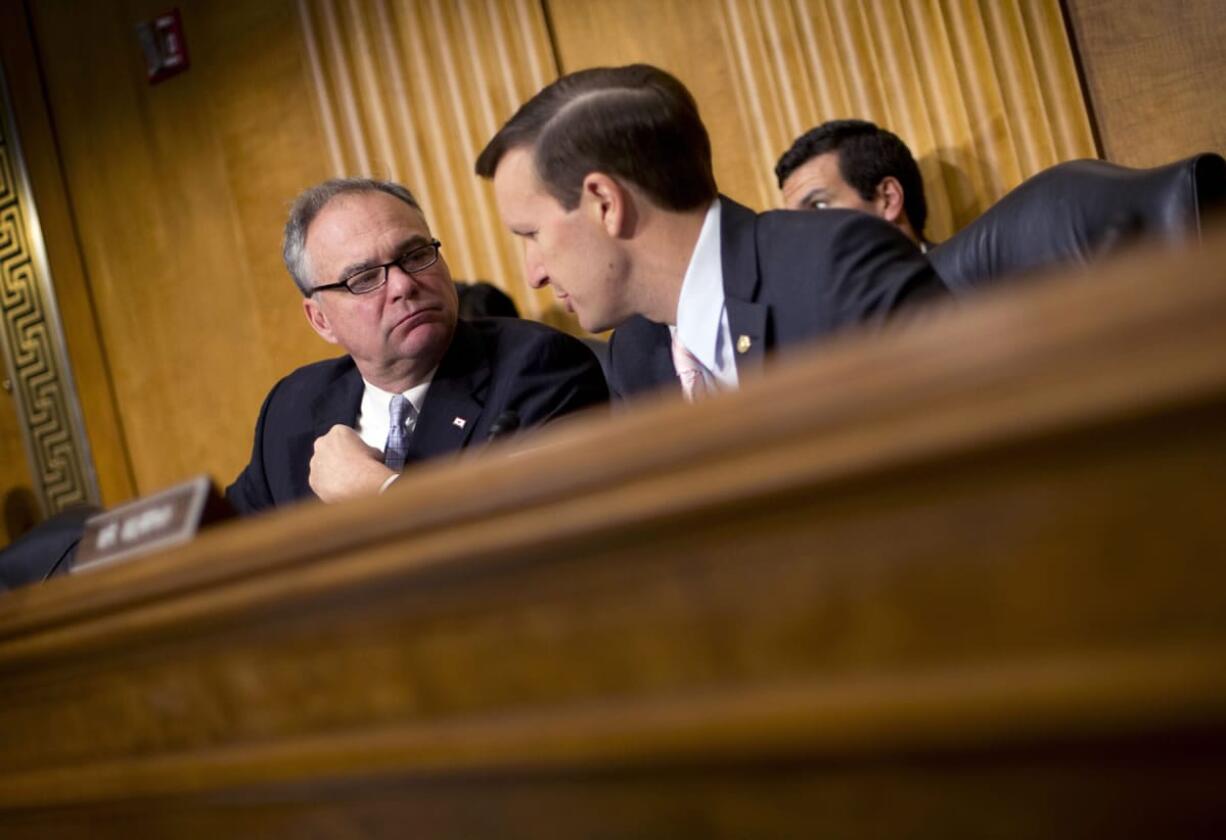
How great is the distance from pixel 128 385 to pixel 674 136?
3.01 meters

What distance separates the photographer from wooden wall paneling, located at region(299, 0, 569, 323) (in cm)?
359

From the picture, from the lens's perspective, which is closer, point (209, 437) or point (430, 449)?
point (430, 449)

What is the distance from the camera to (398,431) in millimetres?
2211

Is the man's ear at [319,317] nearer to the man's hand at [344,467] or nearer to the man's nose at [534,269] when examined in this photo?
the man's hand at [344,467]

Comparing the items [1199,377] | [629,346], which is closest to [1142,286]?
[1199,377]

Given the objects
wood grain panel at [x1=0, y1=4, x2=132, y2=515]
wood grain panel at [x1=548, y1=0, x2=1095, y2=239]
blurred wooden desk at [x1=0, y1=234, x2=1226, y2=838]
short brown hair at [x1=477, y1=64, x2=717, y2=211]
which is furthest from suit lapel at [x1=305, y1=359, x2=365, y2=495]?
wood grain panel at [x1=0, y1=4, x2=132, y2=515]

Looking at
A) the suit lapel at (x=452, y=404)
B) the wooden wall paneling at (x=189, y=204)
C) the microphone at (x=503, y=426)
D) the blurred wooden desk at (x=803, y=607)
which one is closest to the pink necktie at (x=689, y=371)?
the microphone at (x=503, y=426)

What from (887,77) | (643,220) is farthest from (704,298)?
(887,77)

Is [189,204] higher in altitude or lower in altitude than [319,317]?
higher

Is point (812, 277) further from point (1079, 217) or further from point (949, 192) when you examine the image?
point (949, 192)

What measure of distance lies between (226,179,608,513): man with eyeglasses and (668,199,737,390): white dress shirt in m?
0.39

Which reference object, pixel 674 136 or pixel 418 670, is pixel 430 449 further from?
pixel 418 670

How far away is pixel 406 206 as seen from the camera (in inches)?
93.4

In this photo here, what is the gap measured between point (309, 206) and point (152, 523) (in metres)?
1.31
